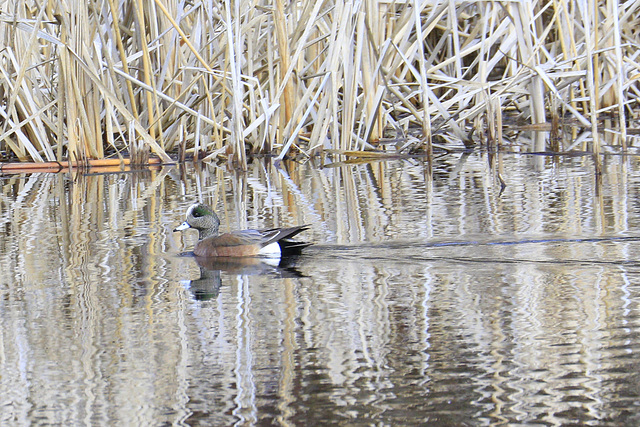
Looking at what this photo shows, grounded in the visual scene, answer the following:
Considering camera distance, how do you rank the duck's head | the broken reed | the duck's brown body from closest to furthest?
1. the duck's brown body
2. the duck's head
3. the broken reed

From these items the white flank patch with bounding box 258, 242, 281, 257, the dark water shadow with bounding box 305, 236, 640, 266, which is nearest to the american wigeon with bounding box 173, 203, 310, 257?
the white flank patch with bounding box 258, 242, 281, 257

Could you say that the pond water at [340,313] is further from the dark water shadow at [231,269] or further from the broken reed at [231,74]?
the broken reed at [231,74]

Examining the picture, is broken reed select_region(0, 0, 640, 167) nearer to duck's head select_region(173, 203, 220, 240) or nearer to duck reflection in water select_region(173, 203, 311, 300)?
duck's head select_region(173, 203, 220, 240)

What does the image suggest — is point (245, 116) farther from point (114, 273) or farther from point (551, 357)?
point (551, 357)

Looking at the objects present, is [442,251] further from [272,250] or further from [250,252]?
[250,252]

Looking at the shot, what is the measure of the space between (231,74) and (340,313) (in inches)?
169

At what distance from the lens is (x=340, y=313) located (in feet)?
11.0

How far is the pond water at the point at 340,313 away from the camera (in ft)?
8.18

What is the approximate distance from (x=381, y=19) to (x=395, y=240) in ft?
12.8

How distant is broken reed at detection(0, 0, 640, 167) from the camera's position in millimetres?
7434

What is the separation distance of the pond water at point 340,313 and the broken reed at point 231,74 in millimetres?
1502

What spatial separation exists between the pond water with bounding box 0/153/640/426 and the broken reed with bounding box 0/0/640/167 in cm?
150

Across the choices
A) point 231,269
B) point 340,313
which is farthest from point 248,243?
point 340,313

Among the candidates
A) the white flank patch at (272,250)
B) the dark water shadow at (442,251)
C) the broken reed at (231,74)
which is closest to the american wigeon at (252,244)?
the white flank patch at (272,250)
